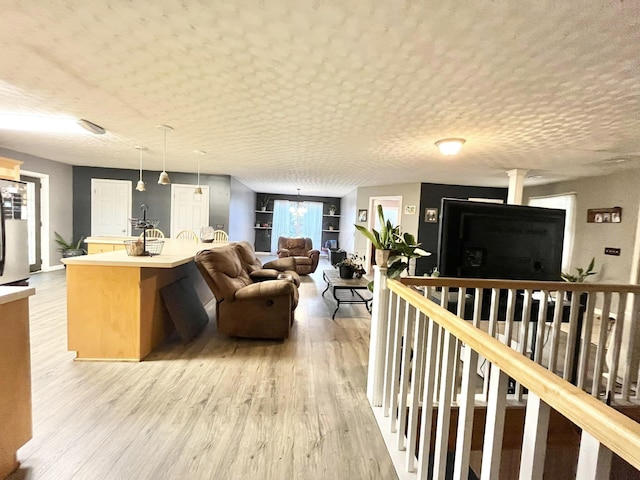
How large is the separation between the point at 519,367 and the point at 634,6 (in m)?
1.60

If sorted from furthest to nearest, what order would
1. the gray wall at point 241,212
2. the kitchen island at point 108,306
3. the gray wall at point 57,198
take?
1. the gray wall at point 241,212
2. the gray wall at point 57,198
3. the kitchen island at point 108,306

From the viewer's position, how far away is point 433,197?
648 centimetres

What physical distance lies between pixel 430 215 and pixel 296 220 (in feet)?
18.0

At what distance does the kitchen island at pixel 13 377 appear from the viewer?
1.30 meters

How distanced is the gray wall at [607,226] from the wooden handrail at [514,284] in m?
3.24

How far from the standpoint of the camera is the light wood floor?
145cm

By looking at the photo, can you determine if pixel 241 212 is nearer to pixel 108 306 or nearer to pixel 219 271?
pixel 219 271

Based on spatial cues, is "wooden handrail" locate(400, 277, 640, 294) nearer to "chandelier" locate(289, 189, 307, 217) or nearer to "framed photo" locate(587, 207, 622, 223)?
"framed photo" locate(587, 207, 622, 223)

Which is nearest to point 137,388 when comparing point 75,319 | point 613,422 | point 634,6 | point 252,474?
point 75,319

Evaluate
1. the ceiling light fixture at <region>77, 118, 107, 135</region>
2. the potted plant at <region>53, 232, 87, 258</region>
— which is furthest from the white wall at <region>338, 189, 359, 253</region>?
the potted plant at <region>53, 232, 87, 258</region>

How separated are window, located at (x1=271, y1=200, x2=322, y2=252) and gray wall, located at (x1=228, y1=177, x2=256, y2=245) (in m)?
0.86

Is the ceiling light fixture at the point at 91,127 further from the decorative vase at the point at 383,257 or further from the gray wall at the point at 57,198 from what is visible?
the decorative vase at the point at 383,257

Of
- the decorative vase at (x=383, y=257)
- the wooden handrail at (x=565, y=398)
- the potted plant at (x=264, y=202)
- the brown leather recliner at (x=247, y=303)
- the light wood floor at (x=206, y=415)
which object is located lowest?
the light wood floor at (x=206, y=415)

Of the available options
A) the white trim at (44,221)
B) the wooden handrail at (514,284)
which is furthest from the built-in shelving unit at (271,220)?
the wooden handrail at (514,284)
